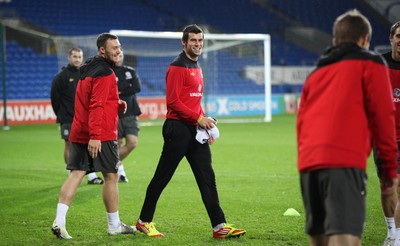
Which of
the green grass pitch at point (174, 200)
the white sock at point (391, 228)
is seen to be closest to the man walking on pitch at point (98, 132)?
the green grass pitch at point (174, 200)

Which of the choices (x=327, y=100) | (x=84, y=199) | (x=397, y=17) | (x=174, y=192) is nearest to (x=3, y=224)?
(x=84, y=199)

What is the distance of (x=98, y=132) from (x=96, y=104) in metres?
0.27

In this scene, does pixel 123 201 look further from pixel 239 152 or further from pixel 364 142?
pixel 239 152

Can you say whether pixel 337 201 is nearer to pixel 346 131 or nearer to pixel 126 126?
pixel 346 131

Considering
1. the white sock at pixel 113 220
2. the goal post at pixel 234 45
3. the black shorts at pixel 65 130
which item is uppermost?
the goal post at pixel 234 45

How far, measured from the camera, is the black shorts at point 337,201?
4.13m

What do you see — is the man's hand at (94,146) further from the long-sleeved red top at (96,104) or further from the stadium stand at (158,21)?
the stadium stand at (158,21)

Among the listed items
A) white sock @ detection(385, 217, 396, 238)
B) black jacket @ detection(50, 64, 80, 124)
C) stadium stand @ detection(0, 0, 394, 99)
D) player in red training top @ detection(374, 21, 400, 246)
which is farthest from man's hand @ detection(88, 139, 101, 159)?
stadium stand @ detection(0, 0, 394, 99)

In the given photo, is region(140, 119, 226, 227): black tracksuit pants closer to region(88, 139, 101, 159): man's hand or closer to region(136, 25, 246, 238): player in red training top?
region(136, 25, 246, 238): player in red training top

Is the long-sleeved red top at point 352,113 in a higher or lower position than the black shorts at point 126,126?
higher

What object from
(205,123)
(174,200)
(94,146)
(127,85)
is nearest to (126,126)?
(127,85)

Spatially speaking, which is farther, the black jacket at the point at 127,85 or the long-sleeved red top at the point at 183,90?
the black jacket at the point at 127,85

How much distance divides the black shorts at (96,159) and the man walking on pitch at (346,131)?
315 centimetres

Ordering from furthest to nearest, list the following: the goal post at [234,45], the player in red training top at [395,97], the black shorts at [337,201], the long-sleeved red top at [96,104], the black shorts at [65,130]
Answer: the goal post at [234,45] → the black shorts at [65,130] → the long-sleeved red top at [96,104] → the player in red training top at [395,97] → the black shorts at [337,201]
